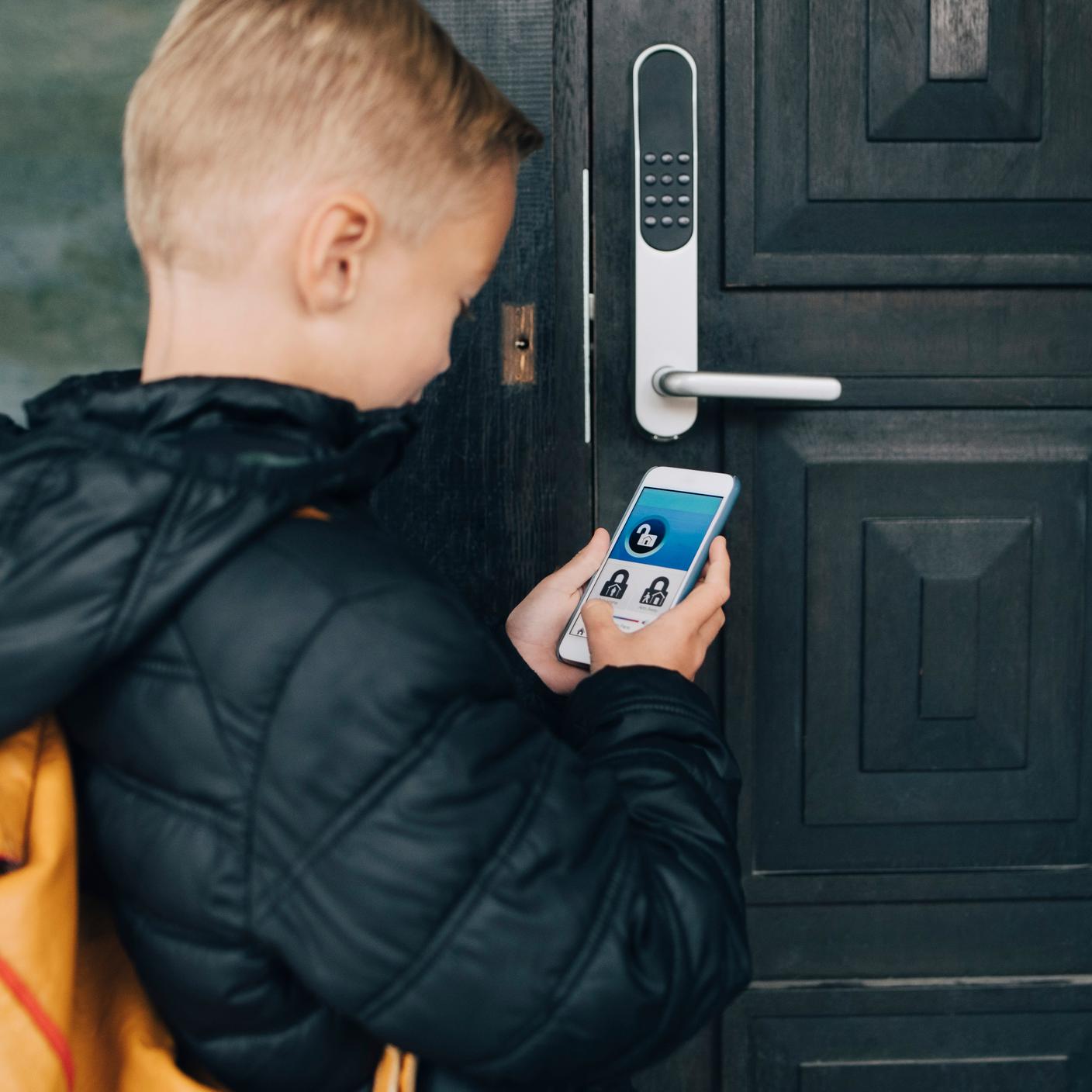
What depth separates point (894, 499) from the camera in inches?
43.5

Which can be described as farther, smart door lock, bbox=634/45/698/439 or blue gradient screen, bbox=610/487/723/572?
smart door lock, bbox=634/45/698/439

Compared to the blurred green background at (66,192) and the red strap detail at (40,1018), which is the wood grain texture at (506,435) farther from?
the red strap detail at (40,1018)

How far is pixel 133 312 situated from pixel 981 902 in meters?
1.09

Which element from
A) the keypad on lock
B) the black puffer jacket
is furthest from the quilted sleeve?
the keypad on lock

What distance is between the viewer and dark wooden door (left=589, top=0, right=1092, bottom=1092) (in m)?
1.07

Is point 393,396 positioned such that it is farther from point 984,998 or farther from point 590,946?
point 984,998

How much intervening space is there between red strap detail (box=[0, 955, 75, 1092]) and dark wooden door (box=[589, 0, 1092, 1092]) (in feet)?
2.36

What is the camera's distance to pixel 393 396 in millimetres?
678

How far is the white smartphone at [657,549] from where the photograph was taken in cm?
87

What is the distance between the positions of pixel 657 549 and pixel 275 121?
1.53ft

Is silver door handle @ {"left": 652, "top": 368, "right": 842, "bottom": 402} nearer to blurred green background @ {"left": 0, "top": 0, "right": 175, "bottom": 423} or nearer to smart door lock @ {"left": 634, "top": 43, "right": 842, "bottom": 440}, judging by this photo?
smart door lock @ {"left": 634, "top": 43, "right": 842, "bottom": 440}

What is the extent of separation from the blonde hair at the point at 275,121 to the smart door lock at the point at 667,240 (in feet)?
1.50

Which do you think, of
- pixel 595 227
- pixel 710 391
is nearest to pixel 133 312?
pixel 595 227

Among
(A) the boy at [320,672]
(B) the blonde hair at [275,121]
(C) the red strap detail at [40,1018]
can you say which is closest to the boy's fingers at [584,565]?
(A) the boy at [320,672]
